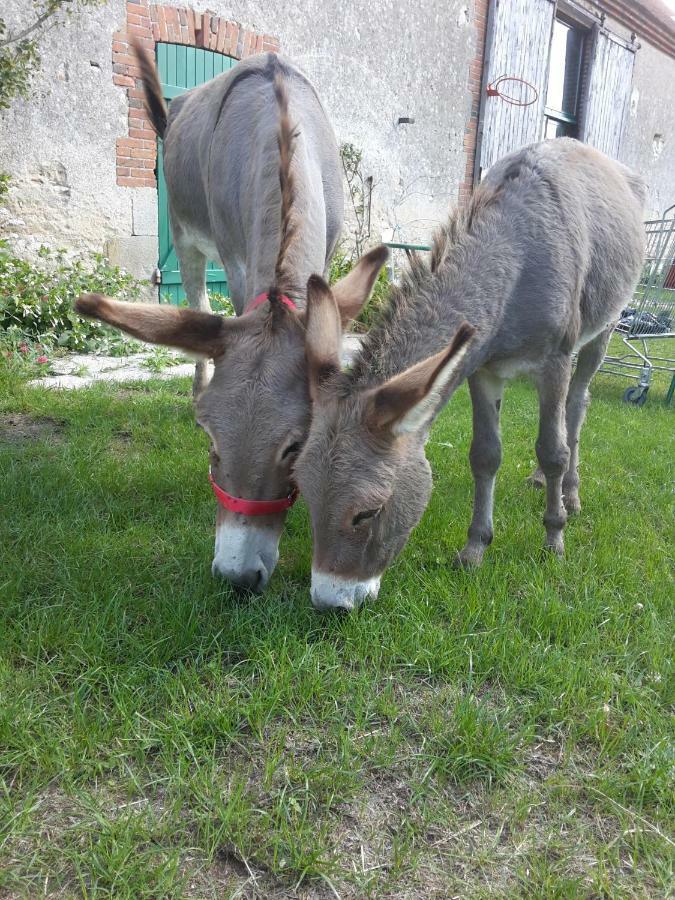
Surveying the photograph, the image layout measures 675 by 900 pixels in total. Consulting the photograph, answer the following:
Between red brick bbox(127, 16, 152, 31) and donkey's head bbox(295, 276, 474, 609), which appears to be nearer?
donkey's head bbox(295, 276, 474, 609)

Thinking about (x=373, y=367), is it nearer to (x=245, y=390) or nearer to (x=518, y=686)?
(x=245, y=390)

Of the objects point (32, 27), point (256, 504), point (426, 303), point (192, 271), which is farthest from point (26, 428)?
point (32, 27)

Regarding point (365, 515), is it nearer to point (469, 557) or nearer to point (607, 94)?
point (469, 557)

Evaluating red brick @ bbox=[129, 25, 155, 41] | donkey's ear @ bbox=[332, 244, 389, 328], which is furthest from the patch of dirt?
red brick @ bbox=[129, 25, 155, 41]

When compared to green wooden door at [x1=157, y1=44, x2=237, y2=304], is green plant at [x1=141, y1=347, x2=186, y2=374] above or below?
below

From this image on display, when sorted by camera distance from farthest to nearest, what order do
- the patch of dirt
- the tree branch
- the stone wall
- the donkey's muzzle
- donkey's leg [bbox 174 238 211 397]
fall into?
the stone wall
the tree branch
donkey's leg [bbox 174 238 211 397]
the patch of dirt
the donkey's muzzle

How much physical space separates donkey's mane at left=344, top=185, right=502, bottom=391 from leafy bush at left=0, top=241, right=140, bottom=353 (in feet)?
15.3

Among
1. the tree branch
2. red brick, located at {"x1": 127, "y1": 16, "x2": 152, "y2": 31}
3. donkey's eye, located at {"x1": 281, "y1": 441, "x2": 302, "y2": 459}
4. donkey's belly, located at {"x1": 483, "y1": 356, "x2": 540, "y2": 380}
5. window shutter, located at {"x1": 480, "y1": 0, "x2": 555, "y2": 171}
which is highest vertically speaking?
window shutter, located at {"x1": 480, "y1": 0, "x2": 555, "y2": 171}

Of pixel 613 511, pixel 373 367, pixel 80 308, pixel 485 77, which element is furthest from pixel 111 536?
pixel 485 77

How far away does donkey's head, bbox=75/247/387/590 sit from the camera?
7.65 ft

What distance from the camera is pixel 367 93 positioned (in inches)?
379

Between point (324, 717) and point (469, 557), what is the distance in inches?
49.9

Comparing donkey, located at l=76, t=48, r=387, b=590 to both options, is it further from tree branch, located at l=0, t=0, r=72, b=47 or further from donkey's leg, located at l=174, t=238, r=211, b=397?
tree branch, located at l=0, t=0, r=72, b=47

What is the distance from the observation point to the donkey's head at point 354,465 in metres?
2.13
